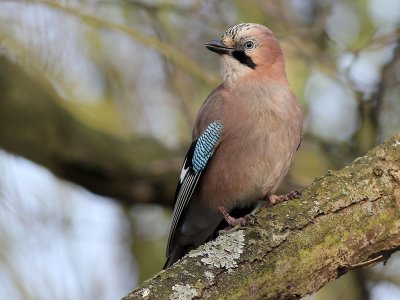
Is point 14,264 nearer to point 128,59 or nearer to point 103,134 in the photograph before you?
point 103,134

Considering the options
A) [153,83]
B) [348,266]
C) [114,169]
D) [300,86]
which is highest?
[153,83]

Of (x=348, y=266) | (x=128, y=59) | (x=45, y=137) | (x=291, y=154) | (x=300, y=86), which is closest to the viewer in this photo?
(x=348, y=266)

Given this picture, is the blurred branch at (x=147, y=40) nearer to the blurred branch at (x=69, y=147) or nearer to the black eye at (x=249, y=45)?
the blurred branch at (x=69, y=147)

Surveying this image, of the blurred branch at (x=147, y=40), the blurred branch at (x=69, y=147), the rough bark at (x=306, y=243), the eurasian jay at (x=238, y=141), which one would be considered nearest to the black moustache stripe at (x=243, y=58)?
the eurasian jay at (x=238, y=141)

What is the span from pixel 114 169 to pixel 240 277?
3.26 m

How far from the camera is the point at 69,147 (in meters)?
6.83

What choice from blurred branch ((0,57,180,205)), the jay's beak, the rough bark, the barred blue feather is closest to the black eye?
the jay's beak

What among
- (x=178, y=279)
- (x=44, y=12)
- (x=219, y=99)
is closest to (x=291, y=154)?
(x=219, y=99)

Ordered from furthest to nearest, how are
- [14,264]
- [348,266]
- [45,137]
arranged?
[45,137]
[14,264]
[348,266]

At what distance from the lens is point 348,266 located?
13.5ft

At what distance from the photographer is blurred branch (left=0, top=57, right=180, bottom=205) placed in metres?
6.73

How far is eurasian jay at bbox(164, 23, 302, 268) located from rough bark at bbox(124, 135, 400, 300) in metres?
1.28

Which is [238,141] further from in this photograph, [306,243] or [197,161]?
[306,243]

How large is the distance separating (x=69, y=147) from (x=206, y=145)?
1.59m
